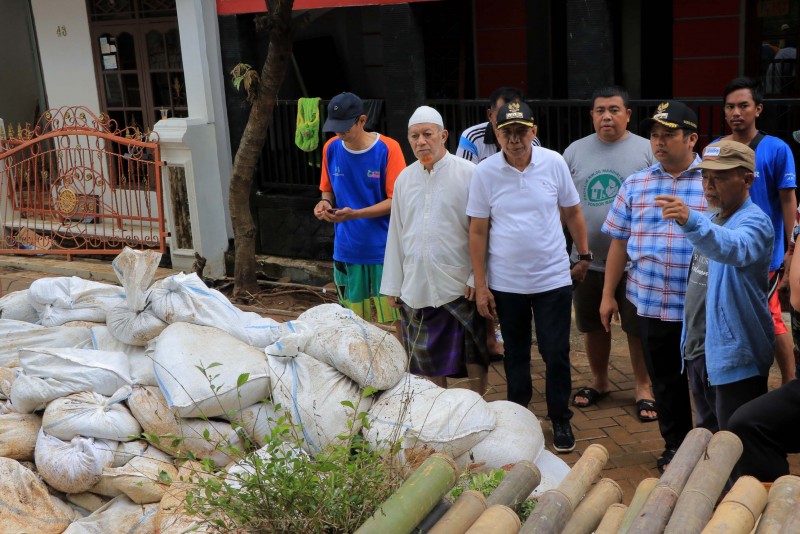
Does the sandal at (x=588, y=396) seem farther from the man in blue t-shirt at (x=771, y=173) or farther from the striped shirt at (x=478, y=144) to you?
the striped shirt at (x=478, y=144)

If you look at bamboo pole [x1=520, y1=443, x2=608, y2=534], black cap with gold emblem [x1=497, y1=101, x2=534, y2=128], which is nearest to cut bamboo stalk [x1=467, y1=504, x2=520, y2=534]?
bamboo pole [x1=520, y1=443, x2=608, y2=534]

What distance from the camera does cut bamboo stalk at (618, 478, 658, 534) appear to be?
237 cm

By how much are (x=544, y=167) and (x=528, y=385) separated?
1.16 m

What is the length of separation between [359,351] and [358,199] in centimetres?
182

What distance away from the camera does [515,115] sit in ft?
15.1

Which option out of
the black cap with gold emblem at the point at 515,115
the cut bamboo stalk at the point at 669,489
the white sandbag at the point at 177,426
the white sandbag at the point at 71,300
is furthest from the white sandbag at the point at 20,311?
the cut bamboo stalk at the point at 669,489

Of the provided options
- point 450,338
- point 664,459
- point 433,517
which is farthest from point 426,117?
point 433,517

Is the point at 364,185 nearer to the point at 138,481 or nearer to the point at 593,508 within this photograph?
the point at 138,481

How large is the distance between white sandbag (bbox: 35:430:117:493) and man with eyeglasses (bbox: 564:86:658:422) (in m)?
2.69

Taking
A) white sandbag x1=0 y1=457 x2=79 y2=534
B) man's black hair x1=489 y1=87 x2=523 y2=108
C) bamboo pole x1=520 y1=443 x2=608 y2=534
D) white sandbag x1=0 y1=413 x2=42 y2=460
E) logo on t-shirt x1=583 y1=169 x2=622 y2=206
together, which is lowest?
white sandbag x1=0 y1=457 x2=79 y2=534

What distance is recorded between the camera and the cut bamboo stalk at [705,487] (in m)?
2.24

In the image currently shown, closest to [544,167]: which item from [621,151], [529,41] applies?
[621,151]

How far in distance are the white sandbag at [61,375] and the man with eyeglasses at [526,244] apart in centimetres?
187

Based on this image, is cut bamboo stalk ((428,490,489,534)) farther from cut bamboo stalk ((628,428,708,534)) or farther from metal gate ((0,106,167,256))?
metal gate ((0,106,167,256))
